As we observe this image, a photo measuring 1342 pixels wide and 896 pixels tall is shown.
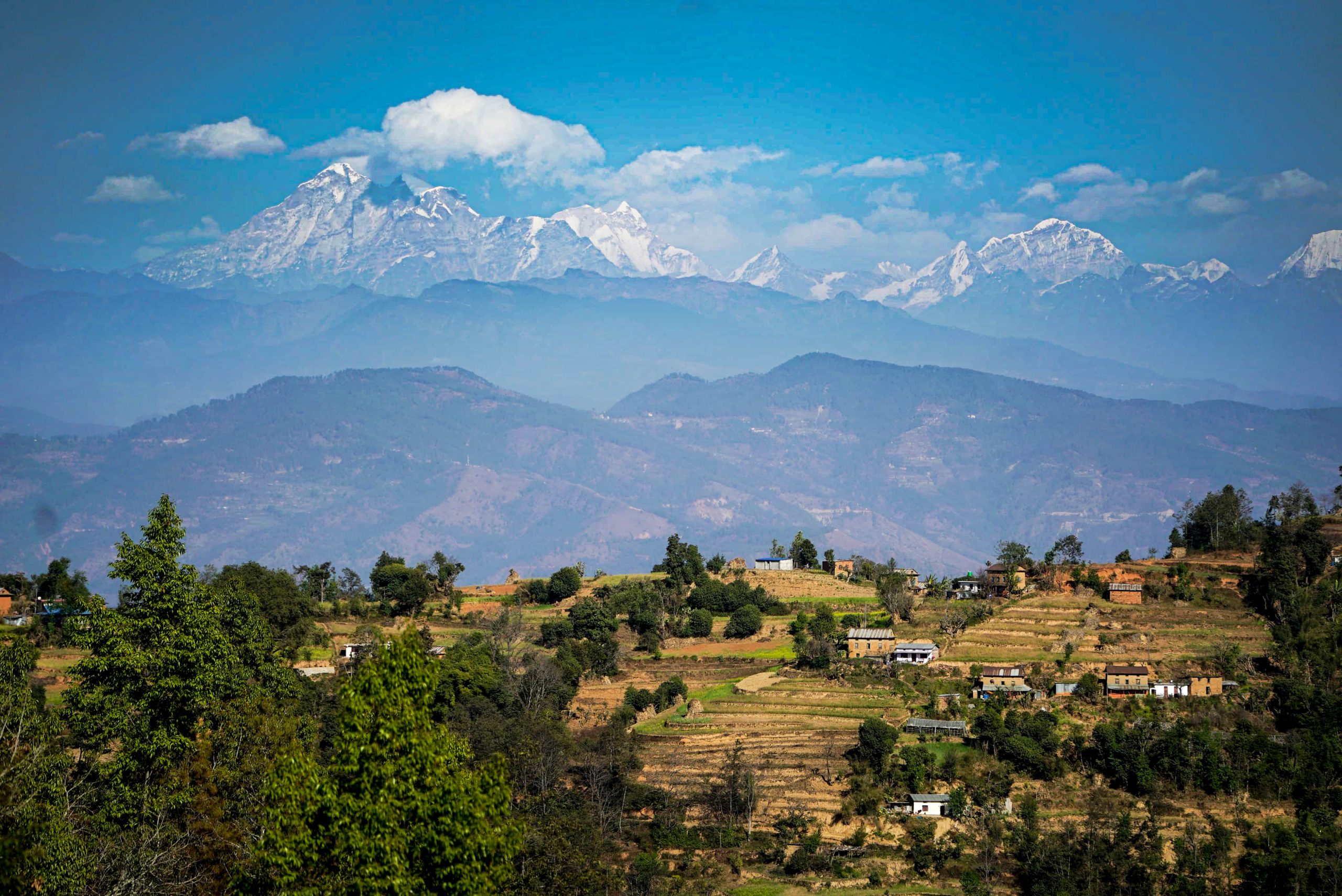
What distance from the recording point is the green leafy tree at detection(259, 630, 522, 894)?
17.5 m

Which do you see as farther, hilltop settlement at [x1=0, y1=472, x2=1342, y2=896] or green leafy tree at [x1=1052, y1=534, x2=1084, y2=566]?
green leafy tree at [x1=1052, y1=534, x2=1084, y2=566]

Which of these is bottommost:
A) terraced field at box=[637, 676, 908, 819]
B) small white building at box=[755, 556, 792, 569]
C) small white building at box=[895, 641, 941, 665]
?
terraced field at box=[637, 676, 908, 819]

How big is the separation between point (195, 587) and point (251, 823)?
5.97 meters

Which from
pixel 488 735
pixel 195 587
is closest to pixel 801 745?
pixel 488 735

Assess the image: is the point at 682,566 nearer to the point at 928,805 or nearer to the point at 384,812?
the point at 928,805

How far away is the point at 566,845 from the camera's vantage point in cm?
3703

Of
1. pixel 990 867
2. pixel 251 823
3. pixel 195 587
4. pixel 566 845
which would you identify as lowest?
pixel 990 867

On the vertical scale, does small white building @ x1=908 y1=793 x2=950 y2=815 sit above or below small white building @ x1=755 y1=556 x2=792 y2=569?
below

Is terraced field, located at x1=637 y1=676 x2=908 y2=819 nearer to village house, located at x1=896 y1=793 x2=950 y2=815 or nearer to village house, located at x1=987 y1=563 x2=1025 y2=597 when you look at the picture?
village house, located at x1=896 y1=793 x2=950 y2=815

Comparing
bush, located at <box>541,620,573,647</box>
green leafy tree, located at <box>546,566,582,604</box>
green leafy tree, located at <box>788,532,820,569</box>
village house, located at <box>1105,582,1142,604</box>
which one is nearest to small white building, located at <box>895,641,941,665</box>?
village house, located at <box>1105,582,1142,604</box>

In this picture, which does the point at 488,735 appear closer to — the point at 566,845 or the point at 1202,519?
the point at 566,845

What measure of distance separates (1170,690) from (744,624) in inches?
1212

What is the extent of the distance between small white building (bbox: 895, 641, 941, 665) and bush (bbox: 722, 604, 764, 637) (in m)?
15.2

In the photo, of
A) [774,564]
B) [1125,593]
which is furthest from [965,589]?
[774,564]
